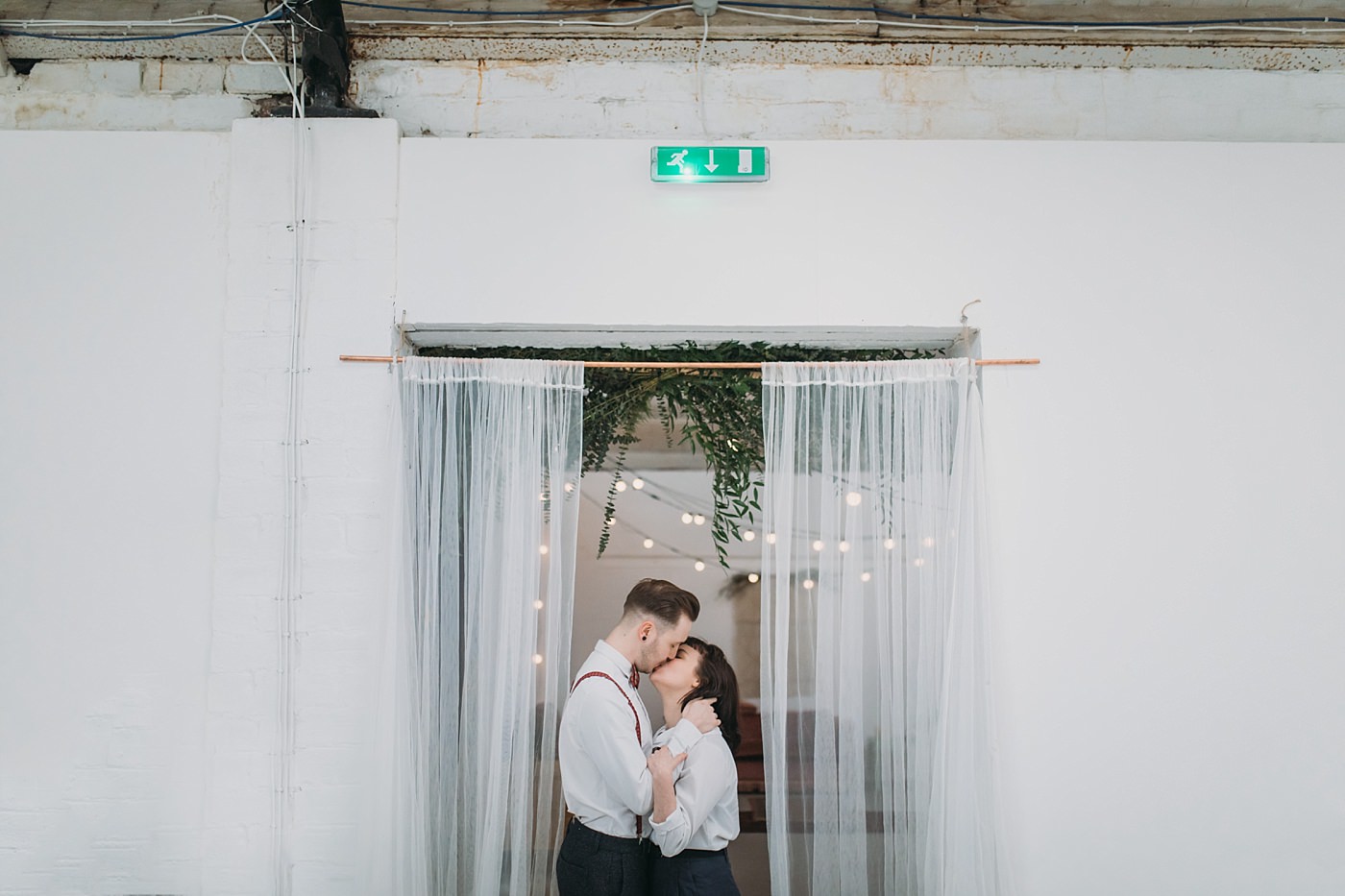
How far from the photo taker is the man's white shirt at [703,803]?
2959 mm

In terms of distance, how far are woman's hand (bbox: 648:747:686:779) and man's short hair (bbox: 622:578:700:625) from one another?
41 cm

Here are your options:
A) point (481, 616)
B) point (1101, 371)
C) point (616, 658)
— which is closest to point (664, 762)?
point (616, 658)

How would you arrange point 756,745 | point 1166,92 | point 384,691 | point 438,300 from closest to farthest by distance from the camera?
1. point 384,691
2. point 438,300
3. point 1166,92
4. point 756,745

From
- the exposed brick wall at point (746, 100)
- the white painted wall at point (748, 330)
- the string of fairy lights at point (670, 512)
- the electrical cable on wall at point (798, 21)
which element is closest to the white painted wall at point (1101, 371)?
the white painted wall at point (748, 330)

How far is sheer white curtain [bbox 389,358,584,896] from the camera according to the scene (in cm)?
313

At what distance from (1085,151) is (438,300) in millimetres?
2204

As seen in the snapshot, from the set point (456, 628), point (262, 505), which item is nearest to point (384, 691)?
point (456, 628)

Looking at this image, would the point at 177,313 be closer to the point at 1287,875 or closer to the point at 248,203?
the point at 248,203

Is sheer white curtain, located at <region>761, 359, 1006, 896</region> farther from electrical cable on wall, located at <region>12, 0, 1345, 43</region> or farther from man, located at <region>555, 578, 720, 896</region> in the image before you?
electrical cable on wall, located at <region>12, 0, 1345, 43</region>

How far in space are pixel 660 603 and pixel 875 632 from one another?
2.26 ft

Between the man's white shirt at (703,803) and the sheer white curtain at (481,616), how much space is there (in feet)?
1.44

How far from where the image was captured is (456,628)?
3260 mm

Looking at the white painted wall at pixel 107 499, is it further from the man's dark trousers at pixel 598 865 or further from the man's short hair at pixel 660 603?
the man's short hair at pixel 660 603

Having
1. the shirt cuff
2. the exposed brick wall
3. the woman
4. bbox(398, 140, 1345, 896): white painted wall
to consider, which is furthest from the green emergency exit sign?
the shirt cuff
